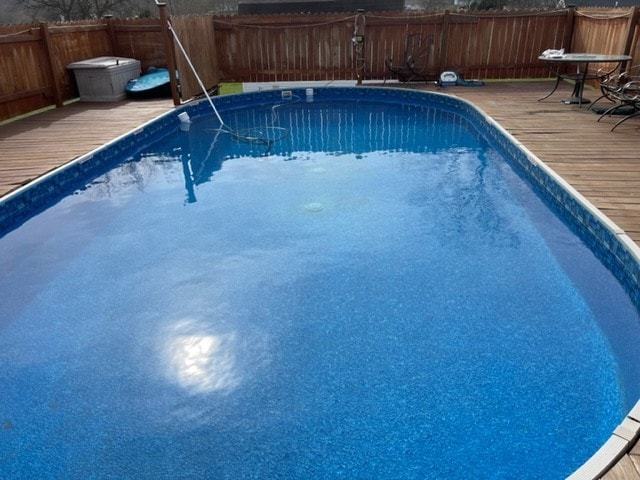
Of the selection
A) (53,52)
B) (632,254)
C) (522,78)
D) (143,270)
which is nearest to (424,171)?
(632,254)

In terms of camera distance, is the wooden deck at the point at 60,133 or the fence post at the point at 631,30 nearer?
the wooden deck at the point at 60,133

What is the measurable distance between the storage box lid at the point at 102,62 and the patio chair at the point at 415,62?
505cm

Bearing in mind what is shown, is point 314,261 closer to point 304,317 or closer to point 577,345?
point 304,317

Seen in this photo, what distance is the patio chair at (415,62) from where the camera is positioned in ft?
31.8

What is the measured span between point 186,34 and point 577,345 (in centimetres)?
793

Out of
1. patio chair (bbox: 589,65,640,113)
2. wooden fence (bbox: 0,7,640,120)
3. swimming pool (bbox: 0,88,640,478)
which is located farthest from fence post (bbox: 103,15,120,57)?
patio chair (bbox: 589,65,640,113)

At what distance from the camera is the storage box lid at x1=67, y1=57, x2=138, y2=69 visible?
841cm

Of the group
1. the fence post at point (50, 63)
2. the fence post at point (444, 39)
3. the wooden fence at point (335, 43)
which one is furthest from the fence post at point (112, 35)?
the fence post at point (444, 39)

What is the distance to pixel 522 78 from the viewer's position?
10.1m

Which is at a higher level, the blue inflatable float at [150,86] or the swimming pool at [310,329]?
the blue inflatable float at [150,86]

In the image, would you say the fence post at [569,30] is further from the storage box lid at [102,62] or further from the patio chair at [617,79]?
the storage box lid at [102,62]

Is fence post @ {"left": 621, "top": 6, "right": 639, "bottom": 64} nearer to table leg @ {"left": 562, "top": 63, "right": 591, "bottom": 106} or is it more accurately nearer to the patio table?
the patio table

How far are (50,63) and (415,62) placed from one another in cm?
672

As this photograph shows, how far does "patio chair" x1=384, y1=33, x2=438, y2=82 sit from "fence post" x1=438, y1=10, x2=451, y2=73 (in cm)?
18
